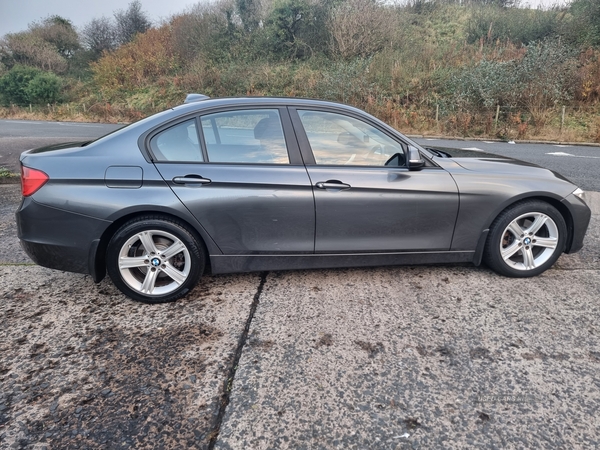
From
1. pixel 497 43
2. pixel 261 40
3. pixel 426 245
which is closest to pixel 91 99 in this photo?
pixel 261 40

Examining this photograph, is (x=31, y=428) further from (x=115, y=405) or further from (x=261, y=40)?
(x=261, y=40)

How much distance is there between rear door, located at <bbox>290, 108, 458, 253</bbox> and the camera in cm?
317

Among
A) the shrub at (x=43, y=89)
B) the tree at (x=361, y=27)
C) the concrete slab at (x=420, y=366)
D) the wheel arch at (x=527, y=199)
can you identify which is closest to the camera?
the concrete slab at (x=420, y=366)

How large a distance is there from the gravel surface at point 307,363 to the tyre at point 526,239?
0.45 ft

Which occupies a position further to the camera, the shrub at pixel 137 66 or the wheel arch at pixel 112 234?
the shrub at pixel 137 66

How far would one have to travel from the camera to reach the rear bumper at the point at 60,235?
2.95 meters

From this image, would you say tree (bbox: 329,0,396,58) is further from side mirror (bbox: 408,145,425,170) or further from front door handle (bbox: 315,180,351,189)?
front door handle (bbox: 315,180,351,189)

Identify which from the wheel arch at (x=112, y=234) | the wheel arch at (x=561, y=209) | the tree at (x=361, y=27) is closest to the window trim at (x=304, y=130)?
the wheel arch at (x=561, y=209)

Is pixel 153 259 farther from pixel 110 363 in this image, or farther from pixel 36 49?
pixel 36 49

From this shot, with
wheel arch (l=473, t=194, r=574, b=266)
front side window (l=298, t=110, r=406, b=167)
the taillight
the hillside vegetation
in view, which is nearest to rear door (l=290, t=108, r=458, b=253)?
front side window (l=298, t=110, r=406, b=167)

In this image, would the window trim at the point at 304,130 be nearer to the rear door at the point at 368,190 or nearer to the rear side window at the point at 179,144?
the rear door at the point at 368,190

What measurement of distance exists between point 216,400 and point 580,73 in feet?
71.1

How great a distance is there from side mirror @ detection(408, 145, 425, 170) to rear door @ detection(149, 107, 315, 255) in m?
0.82

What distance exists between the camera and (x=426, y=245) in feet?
11.0
